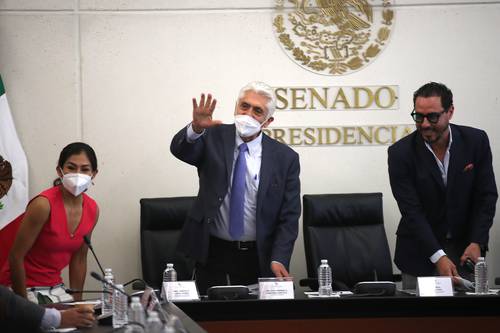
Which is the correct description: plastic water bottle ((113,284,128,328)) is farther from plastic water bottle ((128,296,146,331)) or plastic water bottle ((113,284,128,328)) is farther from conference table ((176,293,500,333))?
conference table ((176,293,500,333))

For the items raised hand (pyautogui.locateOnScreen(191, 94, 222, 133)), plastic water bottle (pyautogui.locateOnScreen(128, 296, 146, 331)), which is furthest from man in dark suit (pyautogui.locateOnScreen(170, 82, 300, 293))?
plastic water bottle (pyautogui.locateOnScreen(128, 296, 146, 331))

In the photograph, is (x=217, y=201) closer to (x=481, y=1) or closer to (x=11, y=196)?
(x=11, y=196)

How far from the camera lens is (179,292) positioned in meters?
3.23

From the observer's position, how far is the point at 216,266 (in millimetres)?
3699

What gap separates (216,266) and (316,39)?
2025 millimetres

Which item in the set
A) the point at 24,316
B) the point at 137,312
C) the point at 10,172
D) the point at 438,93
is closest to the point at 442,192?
the point at 438,93

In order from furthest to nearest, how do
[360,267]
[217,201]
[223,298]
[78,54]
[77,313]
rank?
[78,54]
[360,267]
[217,201]
[223,298]
[77,313]

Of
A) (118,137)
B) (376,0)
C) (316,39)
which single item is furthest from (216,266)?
(376,0)

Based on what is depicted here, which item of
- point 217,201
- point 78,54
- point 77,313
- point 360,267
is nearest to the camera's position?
point 77,313

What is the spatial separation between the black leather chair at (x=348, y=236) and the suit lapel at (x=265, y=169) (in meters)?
0.92

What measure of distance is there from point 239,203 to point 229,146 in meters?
0.27

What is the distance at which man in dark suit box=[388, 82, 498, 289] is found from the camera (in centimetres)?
383

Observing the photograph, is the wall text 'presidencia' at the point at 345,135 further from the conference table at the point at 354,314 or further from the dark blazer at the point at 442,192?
the conference table at the point at 354,314

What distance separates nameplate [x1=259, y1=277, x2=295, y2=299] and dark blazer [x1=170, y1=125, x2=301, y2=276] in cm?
36
